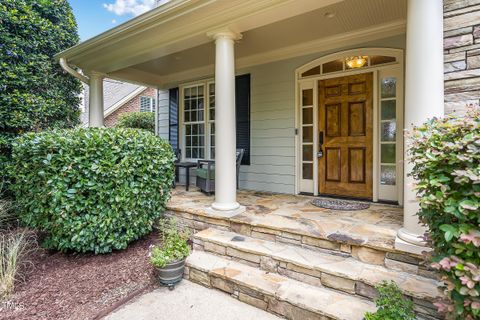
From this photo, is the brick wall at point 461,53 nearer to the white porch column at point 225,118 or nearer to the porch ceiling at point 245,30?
the porch ceiling at point 245,30

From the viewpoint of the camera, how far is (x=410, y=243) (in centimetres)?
208

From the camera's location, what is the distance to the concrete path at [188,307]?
2.12 meters

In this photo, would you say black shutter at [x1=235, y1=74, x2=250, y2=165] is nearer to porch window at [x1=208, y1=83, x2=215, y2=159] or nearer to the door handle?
porch window at [x1=208, y1=83, x2=215, y2=159]

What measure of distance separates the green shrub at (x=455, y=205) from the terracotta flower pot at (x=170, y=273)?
2058mm

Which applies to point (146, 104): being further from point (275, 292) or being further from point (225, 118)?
point (275, 292)

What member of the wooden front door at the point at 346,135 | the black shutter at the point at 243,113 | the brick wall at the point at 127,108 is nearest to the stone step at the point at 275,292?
the wooden front door at the point at 346,135

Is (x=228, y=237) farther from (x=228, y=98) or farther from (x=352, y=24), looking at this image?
(x=352, y=24)

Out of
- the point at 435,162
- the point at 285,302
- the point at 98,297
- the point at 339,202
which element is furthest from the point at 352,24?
the point at 98,297

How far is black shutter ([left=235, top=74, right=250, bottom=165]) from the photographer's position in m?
5.05

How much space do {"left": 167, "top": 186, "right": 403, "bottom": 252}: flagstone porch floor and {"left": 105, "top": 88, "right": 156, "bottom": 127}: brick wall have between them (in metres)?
10.2

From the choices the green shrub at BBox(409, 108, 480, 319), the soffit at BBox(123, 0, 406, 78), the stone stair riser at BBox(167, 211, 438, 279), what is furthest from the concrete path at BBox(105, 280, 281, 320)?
the soffit at BBox(123, 0, 406, 78)

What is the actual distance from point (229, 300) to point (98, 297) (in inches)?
48.0

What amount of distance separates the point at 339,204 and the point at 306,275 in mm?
1786

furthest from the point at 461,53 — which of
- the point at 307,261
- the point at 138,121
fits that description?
the point at 138,121
